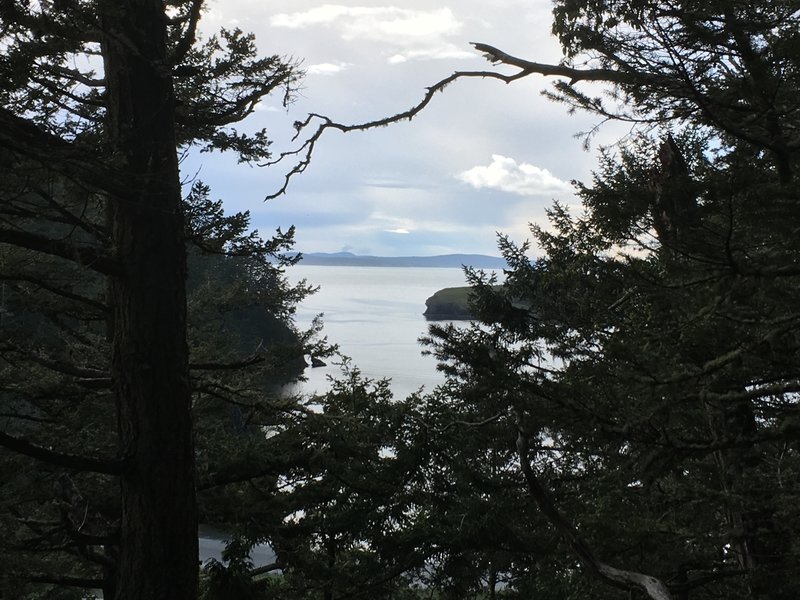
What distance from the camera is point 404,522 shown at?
905 centimetres

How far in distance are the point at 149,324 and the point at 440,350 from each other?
3.08m

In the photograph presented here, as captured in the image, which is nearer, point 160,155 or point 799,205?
point 799,205

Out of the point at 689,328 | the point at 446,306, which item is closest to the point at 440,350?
the point at 689,328

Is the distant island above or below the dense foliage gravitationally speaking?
above

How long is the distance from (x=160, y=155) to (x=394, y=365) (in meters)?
38.3

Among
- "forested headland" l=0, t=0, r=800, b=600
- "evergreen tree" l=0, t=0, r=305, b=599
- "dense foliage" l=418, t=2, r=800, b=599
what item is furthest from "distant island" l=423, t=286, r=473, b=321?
"evergreen tree" l=0, t=0, r=305, b=599

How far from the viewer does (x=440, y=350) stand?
668cm

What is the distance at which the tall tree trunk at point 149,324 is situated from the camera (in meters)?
4.34

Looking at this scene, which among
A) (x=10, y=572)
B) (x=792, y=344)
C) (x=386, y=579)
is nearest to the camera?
(x=792, y=344)

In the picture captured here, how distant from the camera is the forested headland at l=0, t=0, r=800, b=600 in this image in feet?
13.0

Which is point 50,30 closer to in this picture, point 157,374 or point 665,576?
point 157,374

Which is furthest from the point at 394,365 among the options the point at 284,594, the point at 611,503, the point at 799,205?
the point at 799,205

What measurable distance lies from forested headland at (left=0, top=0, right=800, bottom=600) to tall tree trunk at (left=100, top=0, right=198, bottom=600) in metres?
0.02

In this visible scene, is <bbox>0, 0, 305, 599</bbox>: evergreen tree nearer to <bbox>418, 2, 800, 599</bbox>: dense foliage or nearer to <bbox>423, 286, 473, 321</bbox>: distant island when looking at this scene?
<bbox>418, 2, 800, 599</bbox>: dense foliage
